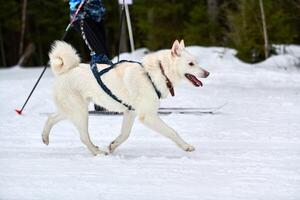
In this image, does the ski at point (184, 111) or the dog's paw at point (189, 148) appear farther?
the ski at point (184, 111)

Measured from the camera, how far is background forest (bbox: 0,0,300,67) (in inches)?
551

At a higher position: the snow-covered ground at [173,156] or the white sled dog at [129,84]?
the white sled dog at [129,84]

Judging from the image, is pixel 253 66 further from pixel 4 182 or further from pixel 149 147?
pixel 4 182

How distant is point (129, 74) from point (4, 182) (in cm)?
166

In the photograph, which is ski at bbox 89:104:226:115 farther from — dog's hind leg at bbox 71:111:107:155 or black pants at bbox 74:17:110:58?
dog's hind leg at bbox 71:111:107:155

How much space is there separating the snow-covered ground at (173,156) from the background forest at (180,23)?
4.65 meters

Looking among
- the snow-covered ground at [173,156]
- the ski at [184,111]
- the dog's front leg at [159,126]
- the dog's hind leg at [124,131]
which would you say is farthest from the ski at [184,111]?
the dog's front leg at [159,126]

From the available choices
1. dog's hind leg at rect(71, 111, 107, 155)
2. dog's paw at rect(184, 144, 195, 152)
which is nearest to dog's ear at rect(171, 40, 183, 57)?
dog's paw at rect(184, 144, 195, 152)

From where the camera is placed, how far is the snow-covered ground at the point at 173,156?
12.5ft

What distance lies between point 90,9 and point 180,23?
12397mm

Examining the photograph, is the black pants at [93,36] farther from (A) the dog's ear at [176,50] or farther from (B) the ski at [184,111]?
(A) the dog's ear at [176,50]

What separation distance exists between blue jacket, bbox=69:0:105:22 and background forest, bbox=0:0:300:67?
722 centimetres

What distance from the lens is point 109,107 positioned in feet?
17.4

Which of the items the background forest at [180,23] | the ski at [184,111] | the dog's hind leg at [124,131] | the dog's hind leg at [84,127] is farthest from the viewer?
the background forest at [180,23]
